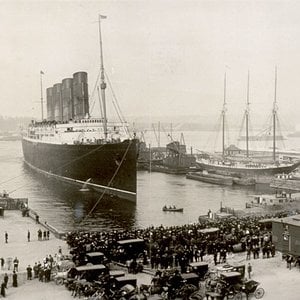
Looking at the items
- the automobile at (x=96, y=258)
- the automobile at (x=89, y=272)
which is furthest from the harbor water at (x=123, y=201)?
the automobile at (x=89, y=272)

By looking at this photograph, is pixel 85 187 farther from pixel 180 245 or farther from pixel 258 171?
pixel 180 245

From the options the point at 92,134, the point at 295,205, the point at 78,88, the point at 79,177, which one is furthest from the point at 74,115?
the point at 295,205

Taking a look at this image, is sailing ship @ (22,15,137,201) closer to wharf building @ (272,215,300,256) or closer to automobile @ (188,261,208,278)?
wharf building @ (272,215,300,256)

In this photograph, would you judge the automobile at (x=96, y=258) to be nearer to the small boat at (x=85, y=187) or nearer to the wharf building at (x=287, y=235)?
the wharf building at (x=287, y=235)

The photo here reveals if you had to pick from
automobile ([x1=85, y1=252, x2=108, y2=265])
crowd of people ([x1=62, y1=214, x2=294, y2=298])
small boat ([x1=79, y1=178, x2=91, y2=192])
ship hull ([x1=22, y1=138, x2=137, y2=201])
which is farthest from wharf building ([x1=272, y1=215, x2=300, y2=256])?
small boat ([x1=79, y1=178, x2=91, y2=192])

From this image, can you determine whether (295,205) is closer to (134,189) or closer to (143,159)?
(134,189)

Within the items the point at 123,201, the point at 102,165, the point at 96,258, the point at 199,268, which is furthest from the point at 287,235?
the point at 102,165
